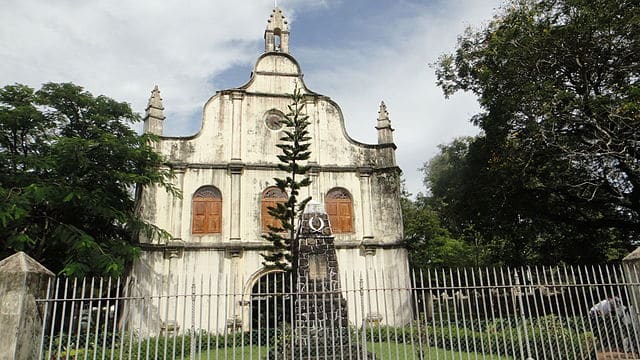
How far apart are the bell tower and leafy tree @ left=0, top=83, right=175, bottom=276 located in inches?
256

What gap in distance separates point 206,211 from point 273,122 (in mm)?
4283

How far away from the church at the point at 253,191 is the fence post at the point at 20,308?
850 cm

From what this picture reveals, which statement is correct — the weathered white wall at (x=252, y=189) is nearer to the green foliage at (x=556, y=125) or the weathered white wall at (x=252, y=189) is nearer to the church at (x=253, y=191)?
the church at (x=253, y=191)

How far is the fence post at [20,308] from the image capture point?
223 inches

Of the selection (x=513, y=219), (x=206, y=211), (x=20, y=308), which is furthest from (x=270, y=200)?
(x=20, y=308)

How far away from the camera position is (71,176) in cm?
1300

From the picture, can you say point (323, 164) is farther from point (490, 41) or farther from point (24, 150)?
point (24, 150)

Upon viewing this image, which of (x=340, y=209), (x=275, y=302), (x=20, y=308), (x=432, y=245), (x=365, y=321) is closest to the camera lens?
(x=20, y=308)

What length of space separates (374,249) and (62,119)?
1117cm

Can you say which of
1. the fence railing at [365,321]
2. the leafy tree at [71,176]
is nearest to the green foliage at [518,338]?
the fence railing at [365,321]

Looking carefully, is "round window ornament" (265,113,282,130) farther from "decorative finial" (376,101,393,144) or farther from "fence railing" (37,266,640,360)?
"fence railing" (37,266,640,360)

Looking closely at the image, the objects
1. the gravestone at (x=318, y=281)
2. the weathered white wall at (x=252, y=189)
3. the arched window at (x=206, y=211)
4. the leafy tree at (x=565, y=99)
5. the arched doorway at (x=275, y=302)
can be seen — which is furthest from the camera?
the arched window at (x=206, y=211)

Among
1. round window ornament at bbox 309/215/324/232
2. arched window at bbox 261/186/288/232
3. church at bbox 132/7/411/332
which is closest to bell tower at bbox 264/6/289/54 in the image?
church at bbox 132/7/411/332

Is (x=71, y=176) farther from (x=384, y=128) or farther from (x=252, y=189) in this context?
(x=384, y=128)
